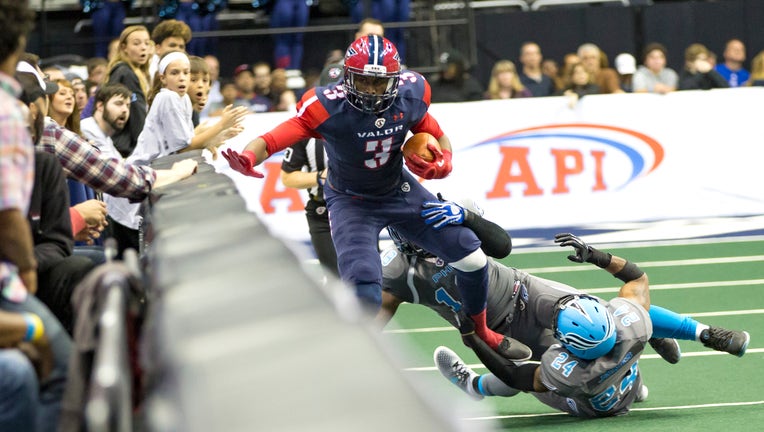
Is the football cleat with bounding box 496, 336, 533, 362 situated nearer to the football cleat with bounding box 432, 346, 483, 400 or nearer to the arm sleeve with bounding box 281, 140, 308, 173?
the football cleat with bounding box 432, 346, 483, 400

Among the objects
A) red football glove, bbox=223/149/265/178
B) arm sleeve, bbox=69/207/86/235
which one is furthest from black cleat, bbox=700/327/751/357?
arm sleeve, bbox=69/207/86/235

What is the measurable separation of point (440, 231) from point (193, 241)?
3.95 m

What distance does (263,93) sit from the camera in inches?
635

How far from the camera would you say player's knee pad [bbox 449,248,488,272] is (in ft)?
24.0

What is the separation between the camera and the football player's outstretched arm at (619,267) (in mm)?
7270

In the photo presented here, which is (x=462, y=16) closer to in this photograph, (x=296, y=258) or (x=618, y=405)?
(x=618, y=405)

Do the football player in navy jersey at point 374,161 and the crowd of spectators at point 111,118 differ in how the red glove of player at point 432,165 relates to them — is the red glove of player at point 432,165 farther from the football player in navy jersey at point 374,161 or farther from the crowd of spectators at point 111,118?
the crowd of spectators at point 111,118

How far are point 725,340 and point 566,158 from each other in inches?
271

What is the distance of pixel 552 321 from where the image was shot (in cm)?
689

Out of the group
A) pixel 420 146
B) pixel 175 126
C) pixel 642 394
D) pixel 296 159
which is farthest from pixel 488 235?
pixel 296 159

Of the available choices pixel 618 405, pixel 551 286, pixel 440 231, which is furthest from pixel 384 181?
pixel 618 405

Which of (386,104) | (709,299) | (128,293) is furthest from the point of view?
(709,299)

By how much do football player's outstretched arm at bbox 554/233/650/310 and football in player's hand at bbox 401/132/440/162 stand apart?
0.89 m

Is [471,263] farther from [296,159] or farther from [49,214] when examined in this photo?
[49,214]
